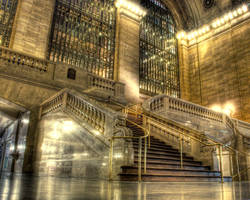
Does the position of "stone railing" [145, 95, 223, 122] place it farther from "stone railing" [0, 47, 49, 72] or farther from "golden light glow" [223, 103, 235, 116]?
"golden light glow" [223, 103, 235, 116]

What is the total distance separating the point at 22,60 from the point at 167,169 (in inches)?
334

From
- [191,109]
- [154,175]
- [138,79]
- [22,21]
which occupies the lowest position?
[154,175]

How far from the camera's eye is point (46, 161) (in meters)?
9.45

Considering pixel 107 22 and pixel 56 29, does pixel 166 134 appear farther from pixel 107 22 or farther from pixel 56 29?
pixel 107 22

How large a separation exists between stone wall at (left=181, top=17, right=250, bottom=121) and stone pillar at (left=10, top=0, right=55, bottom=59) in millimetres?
13853

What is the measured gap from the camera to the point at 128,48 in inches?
738

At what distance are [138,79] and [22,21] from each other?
29.9 ft

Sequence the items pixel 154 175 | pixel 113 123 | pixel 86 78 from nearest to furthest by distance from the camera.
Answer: pixel 154 175 → pixel 113 123 → pixel 86 78

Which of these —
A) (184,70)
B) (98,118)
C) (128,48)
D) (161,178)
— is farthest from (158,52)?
(161,178)

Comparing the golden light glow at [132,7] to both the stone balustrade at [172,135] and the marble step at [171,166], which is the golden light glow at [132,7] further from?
the marble step at [171,166]

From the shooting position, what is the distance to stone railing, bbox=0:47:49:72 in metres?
10.8

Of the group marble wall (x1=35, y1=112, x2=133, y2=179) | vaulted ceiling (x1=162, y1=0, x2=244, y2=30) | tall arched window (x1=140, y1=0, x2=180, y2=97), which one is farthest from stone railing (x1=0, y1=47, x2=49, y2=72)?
vaulted ceiling (x1=162, y1=0, x2=244, y2=30)

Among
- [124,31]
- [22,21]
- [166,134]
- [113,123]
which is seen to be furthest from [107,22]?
[113,123]

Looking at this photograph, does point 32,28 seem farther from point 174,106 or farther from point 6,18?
point 174,106
